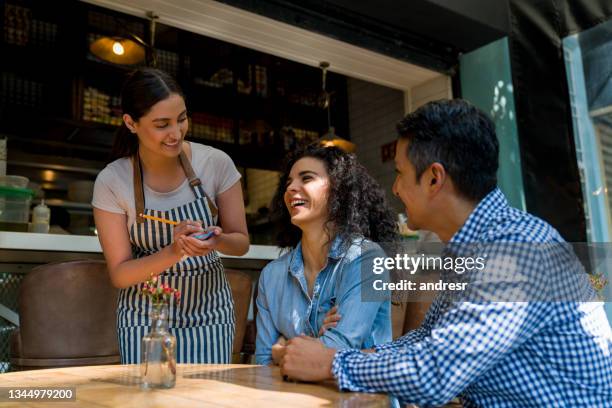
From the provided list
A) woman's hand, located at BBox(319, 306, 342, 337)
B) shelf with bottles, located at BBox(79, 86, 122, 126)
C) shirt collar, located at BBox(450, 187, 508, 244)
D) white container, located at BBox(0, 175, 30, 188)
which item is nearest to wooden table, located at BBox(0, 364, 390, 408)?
woman's hand, located at BBox(319, 306, 342, 337)

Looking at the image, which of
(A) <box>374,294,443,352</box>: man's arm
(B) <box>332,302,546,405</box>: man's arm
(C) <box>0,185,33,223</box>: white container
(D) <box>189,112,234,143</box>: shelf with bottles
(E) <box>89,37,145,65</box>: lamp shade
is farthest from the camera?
(D) <box>189,112,234,143</box>: shelf with bottles

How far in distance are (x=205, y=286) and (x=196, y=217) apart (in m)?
0.26

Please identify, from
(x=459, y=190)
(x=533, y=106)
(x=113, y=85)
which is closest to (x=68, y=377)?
(x=459, y=190)

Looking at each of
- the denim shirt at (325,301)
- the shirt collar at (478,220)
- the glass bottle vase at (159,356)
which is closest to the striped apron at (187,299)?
the denim shirt at (325,301)

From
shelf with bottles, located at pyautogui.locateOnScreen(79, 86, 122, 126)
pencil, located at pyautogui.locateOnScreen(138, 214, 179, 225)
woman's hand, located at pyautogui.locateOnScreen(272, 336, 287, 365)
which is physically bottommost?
woman's hand, located at pyautogui.locateOnScreen(272, 336, 287, 365)

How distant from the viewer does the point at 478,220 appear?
4.20 feet

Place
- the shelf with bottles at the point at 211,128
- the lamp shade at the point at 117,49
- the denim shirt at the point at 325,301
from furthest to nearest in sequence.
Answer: the shelf with bottles at the point at 211,128 → the lamp shade at the point at 117,49 → the denim shirt at the point at 325,301

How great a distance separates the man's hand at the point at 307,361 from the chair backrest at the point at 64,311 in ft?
4.67

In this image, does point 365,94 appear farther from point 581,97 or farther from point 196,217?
point 196,217

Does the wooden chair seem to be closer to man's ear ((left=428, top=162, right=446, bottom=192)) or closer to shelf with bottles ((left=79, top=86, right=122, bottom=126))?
man's ear ((left=428, top=162, right=446, bottom=192))

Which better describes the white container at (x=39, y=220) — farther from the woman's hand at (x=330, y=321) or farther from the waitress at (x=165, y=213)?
the woman's hand at (x=330, y=321)

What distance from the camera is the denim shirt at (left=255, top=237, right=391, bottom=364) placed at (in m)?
1.83

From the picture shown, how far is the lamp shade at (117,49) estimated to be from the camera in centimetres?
523

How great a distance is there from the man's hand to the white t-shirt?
1091 millimetres
